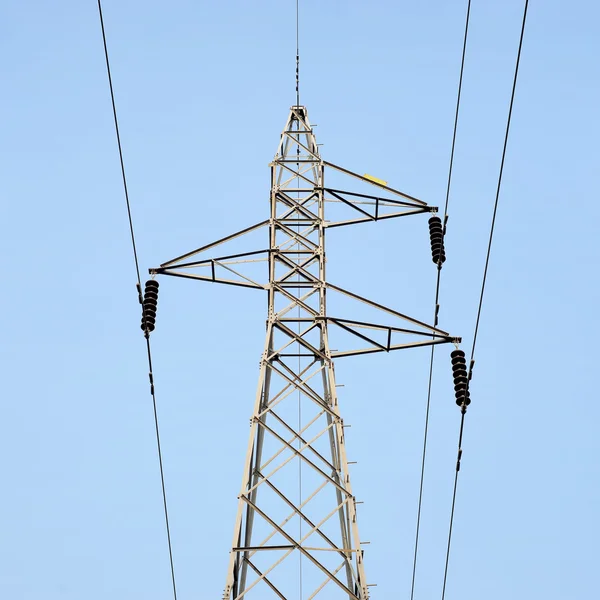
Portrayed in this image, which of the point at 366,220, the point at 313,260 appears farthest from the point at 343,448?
the point at 366,220

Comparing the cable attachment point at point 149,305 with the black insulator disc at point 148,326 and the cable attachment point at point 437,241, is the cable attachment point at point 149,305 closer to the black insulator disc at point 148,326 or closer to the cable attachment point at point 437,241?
the black insulator disc at point 148,326

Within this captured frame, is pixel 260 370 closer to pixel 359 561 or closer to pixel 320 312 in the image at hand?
pixel 320 312

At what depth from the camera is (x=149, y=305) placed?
2450 cm

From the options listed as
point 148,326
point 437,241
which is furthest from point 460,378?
point 148,326

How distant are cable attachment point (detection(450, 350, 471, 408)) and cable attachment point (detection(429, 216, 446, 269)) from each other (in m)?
3.65

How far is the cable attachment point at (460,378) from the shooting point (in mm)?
22984

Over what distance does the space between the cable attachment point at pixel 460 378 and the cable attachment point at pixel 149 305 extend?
6.55 meters

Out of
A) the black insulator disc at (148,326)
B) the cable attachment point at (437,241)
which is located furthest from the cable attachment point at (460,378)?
the black insulator disc at (148,326)

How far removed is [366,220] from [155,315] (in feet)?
19.1

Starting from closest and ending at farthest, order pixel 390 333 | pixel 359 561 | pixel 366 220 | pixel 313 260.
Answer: pixel 359 561, pixel 390 333, pixel 313 260, pixel 366 220

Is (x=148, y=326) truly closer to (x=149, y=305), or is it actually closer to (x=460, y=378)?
(x=149, y=305)

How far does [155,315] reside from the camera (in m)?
24.5

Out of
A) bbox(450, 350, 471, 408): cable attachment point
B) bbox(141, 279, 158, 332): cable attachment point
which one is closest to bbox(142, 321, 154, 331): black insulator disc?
bbox(141, 279, 158, 332): cable attachment point

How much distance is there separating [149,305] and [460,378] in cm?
696
